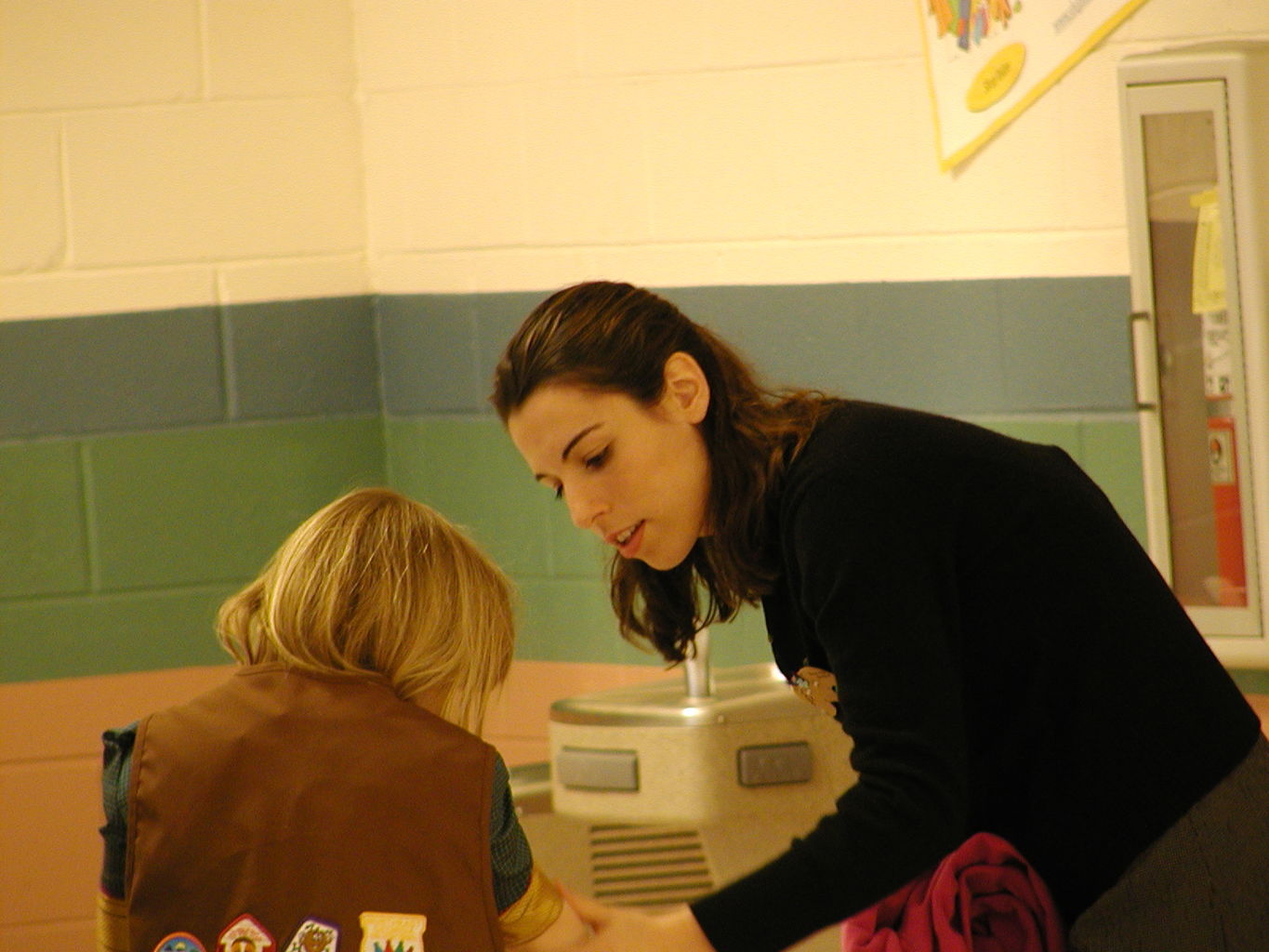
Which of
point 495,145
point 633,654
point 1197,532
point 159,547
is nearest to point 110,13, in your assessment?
point 495,145

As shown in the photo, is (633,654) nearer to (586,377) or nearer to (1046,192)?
(1046,192)

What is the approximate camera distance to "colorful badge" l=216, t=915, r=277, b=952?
1.33 meters

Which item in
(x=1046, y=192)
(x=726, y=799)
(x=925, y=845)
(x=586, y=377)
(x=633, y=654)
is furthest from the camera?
(x=633, y=654)

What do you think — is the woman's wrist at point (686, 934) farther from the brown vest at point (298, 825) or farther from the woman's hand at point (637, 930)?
the brown vest at point (298, 825)

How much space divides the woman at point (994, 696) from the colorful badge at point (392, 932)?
18 cm

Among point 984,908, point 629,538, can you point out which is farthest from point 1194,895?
point 629,538

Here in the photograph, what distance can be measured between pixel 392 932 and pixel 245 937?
12 centimetres

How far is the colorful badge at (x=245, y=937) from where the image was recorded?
52.5 inches

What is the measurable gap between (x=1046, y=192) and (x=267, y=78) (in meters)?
1.34

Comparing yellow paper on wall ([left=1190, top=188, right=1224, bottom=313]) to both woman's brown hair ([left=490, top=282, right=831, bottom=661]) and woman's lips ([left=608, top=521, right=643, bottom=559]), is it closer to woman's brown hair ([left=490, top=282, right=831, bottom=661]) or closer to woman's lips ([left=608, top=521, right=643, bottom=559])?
woman's brown hair ([left=490, top=282, right=831, bottom=661])

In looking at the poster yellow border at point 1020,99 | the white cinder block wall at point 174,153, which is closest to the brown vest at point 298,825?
the poster yellow border at point 1020,99

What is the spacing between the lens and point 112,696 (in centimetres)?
269

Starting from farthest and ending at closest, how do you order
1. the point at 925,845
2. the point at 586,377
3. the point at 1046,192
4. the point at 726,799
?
the point at 1046,192 → the point at 726,799 → the point at 586,377 → the point at 925,845

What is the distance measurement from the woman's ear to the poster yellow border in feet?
3.55
